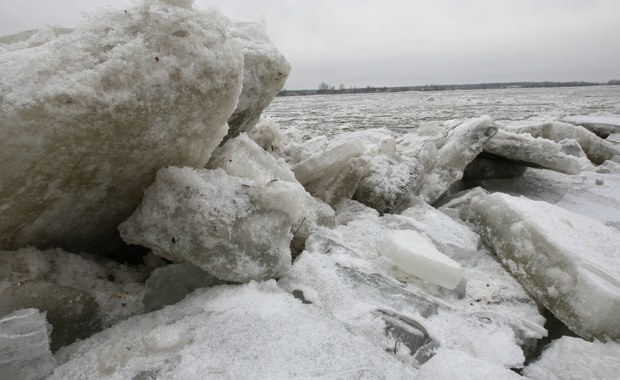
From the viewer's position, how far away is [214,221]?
133 centimetres

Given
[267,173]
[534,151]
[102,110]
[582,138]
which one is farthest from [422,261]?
[582,138]

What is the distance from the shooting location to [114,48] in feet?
3.72

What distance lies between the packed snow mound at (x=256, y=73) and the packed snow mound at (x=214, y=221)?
699mm

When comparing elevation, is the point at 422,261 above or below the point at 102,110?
below

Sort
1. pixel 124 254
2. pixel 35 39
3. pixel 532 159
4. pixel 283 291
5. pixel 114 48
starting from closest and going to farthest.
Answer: pixel 114 48, pixel 35 39, pixel 283 291, pixel 124 254, pixel 532 159

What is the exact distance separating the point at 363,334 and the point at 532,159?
2949 mm

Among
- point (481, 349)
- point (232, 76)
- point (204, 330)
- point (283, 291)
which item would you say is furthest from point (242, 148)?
point (481, 349)

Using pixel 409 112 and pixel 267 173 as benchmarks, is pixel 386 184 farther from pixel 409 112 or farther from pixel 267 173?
pixel 409 112

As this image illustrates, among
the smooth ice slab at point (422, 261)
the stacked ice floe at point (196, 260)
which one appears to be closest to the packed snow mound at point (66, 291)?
the stacked ice floe at point (196, 260)

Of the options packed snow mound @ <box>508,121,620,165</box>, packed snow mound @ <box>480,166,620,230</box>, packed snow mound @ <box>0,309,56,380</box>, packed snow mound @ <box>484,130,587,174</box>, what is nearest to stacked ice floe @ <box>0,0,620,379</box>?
packed snow mound @ <box>0,309,56,380</box>

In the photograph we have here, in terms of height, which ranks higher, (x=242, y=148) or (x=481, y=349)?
(x=242, y=148)

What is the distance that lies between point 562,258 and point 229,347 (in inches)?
58.0

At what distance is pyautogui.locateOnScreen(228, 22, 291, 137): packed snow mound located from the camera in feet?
6.53

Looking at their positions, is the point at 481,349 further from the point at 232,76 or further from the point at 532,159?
the point at 532,159
